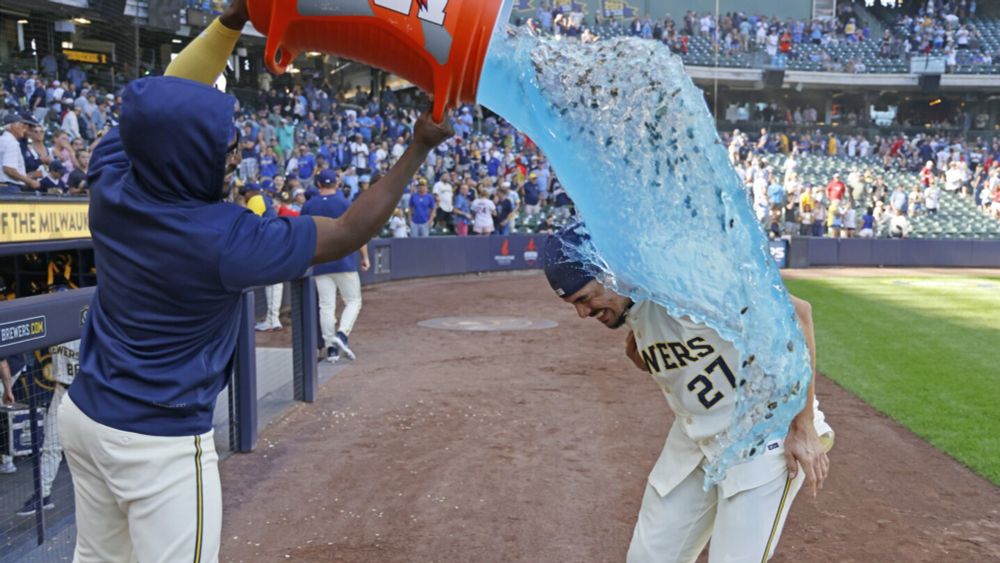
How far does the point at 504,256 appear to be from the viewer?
21844mm

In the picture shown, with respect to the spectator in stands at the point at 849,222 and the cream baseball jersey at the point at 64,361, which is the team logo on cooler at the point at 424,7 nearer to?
the cream baseball jersey at the point at 64,361

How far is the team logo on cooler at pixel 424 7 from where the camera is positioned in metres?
2.00

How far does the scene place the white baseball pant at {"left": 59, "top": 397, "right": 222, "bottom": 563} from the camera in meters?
2.30

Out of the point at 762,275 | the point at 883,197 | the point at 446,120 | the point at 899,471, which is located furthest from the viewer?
the point at 883,197

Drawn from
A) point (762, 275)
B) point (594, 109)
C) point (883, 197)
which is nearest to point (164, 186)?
point (594, 109)

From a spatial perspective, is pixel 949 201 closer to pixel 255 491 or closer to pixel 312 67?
pixel 312 67

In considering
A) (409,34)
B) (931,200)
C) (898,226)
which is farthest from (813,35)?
(409,34)

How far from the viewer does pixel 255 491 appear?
18.1 ft

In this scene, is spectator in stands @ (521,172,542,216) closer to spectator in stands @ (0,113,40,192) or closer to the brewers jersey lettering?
spectator in stands @ (0,113,40,192)

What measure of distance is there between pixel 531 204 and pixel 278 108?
6883 millimetres

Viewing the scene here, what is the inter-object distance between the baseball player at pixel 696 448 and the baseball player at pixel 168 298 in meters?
0.98

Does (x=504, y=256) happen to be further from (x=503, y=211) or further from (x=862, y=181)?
(x=862, y=181)

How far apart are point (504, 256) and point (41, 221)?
1623 cm

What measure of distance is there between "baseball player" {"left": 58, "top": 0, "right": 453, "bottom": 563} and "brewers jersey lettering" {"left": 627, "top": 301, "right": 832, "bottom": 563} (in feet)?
3.67
